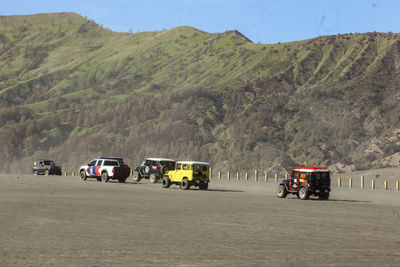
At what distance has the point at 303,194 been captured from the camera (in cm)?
3092

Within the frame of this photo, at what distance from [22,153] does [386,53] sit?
88.8 meters

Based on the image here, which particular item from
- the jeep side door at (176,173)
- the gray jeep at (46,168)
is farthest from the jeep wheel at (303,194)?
the gray jeep at (46,168)

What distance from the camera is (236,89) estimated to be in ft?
450

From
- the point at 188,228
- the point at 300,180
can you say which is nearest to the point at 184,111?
the point at 300,180

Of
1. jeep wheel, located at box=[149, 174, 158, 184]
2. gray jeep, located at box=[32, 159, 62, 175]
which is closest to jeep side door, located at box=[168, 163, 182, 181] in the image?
jeep wheel, located at box=[149, 174, 158, 184]

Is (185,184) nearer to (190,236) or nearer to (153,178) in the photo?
(153,178)

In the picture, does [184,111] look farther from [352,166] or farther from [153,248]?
[153,248]

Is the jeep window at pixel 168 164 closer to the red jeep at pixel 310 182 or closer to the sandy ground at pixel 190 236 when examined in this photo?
the red jeep at pixel 310 182

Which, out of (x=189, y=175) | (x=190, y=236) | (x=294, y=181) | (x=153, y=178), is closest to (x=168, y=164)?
(x=153, y=178)

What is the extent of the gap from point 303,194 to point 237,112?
316 ft

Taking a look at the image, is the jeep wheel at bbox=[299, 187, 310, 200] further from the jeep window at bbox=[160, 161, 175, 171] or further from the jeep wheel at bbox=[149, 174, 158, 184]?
the jeep wheel at bbox=[149, 174, 158, 184]

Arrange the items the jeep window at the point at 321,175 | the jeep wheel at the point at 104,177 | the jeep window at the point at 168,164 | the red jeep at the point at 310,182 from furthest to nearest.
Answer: the jeep wheel at the point at 104,177, the jeep window at the point at 168,164, the jeep window at the point at 321,175, the red jeep at the point at 310,182

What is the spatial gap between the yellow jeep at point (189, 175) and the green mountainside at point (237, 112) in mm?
59456

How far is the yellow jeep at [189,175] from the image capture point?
123 feet
